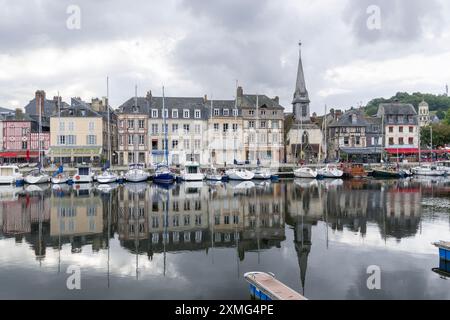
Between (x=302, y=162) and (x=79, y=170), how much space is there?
33.6m

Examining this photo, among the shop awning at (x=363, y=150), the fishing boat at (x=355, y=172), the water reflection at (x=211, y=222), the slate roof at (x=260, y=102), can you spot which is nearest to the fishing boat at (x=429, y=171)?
the fishing boat at (x=355, y=172)

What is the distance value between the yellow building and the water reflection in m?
24.2

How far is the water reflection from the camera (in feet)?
56.4

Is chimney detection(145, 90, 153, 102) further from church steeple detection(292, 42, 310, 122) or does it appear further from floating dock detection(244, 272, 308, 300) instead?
floating dock detection(244, 272, 308, 300)

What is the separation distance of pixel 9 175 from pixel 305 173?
3472cm

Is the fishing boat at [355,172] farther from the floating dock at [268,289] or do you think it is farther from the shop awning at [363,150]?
the floating dock at [268,289]

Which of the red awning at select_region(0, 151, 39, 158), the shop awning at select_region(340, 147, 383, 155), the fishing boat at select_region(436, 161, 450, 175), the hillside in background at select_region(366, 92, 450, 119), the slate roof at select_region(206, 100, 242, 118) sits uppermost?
the hillside in background at select_region(366, 92, 450, 119)

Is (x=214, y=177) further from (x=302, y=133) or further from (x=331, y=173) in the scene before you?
(x=302, y=133)

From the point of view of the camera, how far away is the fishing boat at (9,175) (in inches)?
1866

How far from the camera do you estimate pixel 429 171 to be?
60.7 metres

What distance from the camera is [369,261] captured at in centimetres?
1503

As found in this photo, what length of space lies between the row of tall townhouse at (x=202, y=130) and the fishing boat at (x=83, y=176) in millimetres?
11795

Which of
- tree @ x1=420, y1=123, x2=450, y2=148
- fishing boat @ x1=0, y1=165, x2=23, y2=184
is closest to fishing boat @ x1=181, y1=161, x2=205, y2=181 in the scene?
fishing boat @ x1=0, y1=165, x2=23, y2=184
